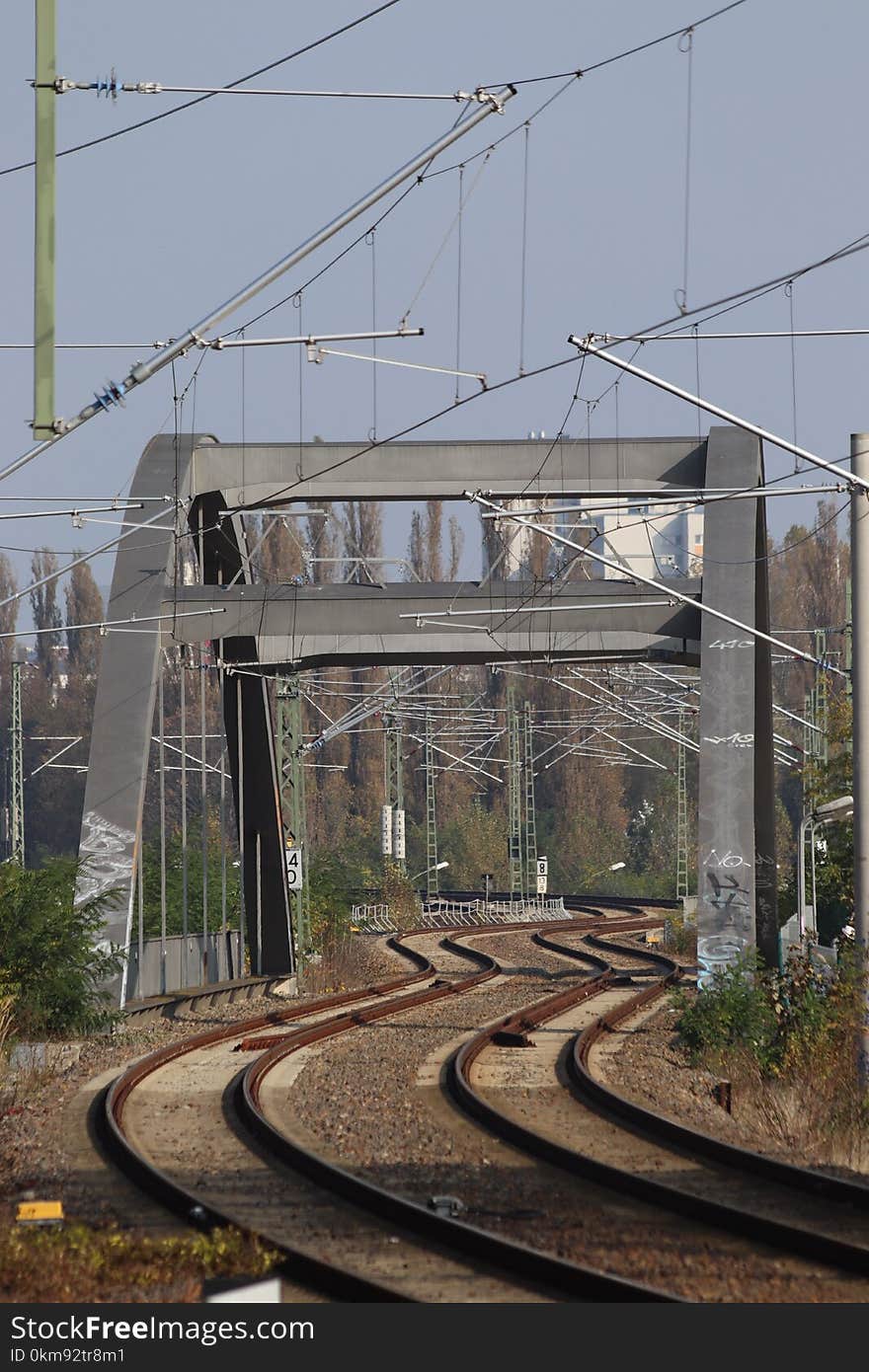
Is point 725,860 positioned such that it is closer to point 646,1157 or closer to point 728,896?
point 728,896

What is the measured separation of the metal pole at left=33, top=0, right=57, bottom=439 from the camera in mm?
13414

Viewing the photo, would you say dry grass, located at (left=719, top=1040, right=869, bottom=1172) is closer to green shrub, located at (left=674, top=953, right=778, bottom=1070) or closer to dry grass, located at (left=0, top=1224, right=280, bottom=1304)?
green shrub, located at (left=674, top=953, right=778, bottom=1070)

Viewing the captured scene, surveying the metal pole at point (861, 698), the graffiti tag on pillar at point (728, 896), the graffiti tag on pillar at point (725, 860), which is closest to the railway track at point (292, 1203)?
the metal pole at point (861, 698)

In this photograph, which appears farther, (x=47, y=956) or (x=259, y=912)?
(x=259, y=912)

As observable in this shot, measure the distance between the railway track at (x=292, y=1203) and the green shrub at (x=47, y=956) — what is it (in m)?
2.05

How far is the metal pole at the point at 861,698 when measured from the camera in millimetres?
16969

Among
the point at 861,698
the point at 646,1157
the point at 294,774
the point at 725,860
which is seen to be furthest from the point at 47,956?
the point at 294,774

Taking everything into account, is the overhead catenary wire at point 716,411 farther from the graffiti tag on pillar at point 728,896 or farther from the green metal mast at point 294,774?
the green metal mast at point 294,774

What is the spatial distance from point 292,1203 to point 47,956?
11.9 meters

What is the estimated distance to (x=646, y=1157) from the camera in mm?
14539

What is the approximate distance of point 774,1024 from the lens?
22.2 metres

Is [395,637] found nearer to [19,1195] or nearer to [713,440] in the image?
[713,440]

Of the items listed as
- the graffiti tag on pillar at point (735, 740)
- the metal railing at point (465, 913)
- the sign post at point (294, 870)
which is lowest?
the metal railing at point (465, 913)
